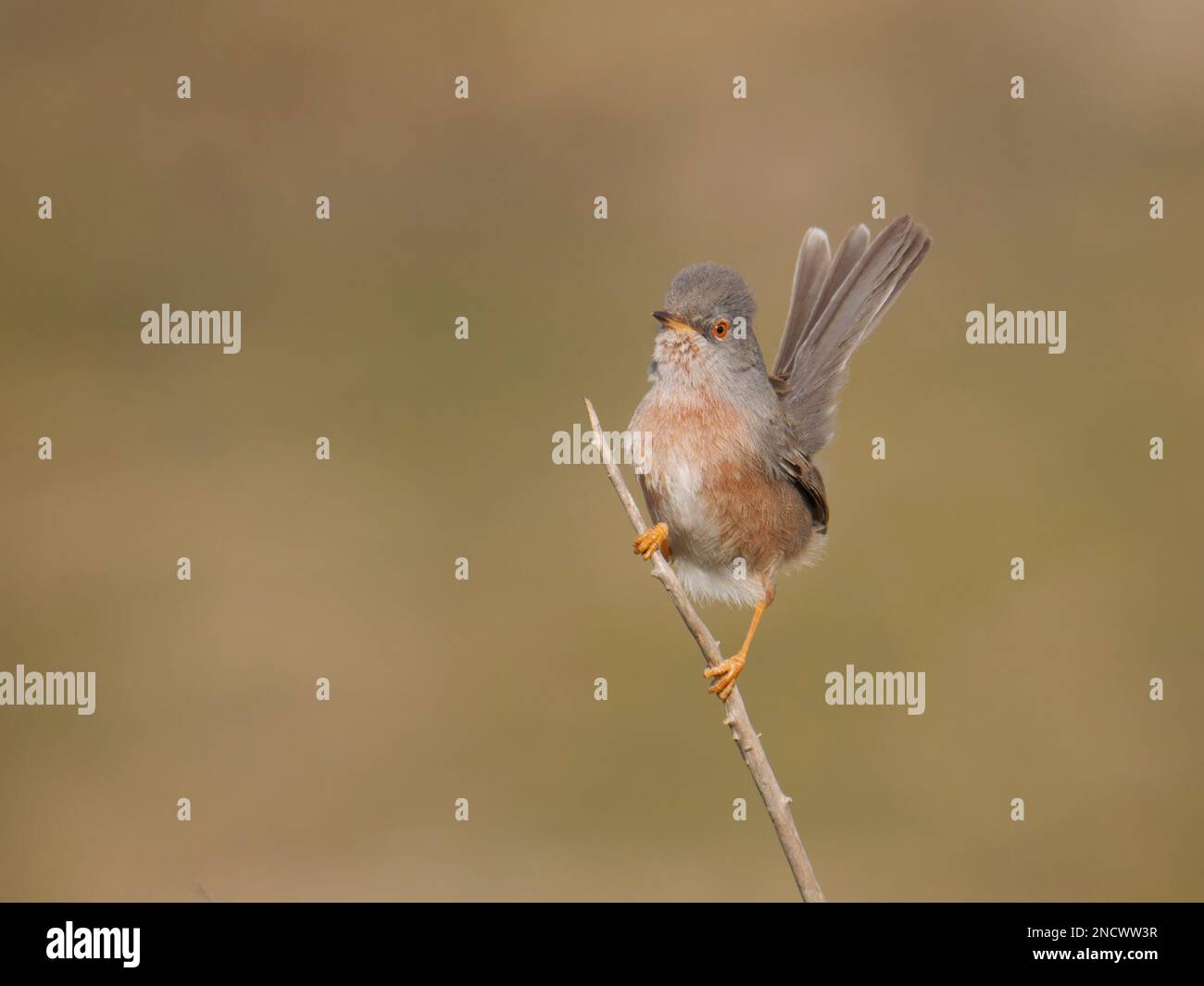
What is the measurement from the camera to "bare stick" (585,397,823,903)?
3.02 meters

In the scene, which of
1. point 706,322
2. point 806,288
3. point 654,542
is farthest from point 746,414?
point 806,288

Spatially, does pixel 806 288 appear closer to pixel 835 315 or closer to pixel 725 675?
pixel 835 315

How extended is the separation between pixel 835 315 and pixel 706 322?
109 cm

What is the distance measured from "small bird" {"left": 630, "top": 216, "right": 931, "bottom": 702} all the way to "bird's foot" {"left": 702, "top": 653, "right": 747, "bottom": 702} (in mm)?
11

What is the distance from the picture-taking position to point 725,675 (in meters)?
4.54

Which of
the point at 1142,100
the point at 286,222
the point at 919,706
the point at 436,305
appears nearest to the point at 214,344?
the point at 286,222

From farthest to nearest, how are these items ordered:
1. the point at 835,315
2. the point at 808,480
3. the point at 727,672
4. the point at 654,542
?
the point at 835,315, the point at 808,480, the point at 654,542, the point at 727,672

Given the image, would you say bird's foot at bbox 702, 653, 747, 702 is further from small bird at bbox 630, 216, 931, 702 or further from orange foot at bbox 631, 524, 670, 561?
orange foot at bbox 631, 524, 670, 561

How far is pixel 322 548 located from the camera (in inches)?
485

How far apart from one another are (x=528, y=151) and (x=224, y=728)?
6967 millimetres

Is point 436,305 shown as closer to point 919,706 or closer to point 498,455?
point 498,455

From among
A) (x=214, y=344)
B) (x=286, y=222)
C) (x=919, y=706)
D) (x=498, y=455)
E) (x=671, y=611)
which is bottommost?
(x=919, y=706)

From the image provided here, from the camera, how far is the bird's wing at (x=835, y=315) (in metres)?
5.57

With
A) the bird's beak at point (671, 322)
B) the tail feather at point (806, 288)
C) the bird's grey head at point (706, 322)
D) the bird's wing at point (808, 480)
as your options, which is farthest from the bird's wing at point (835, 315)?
the bird's beak at point (671, 322)
